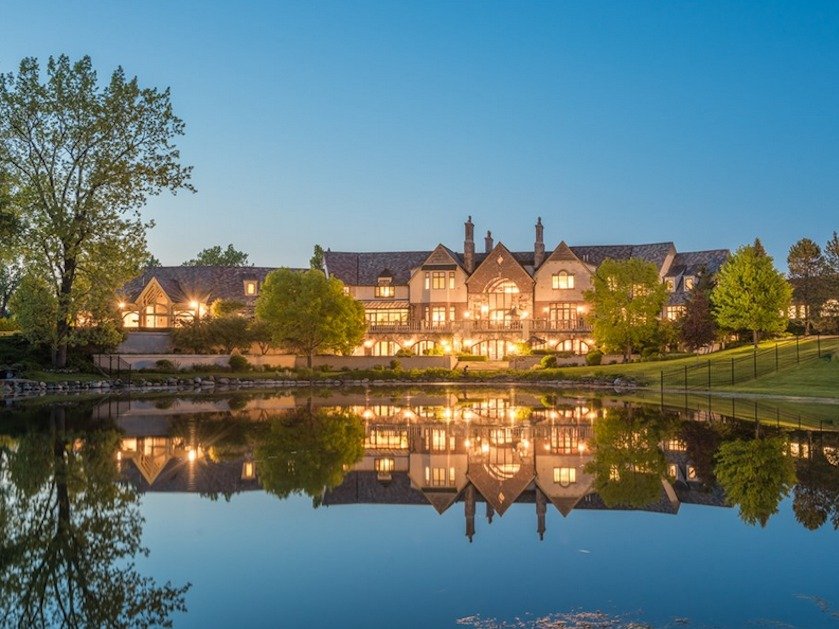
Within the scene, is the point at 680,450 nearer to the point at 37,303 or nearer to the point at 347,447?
the point at 347,447

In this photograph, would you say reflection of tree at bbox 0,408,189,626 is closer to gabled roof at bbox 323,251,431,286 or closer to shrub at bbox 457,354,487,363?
shrub at bbox 457,354,487,363

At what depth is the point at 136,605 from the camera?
8297 mm

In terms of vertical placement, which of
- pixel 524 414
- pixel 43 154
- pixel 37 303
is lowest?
pixel 524 414

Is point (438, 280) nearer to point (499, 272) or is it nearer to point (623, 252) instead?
point (499, 272)

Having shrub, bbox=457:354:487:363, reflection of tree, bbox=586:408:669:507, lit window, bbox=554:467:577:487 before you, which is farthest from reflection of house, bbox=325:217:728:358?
lit window, bbox=554:467:577:487

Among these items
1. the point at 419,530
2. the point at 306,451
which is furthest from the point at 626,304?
the point at 419,530

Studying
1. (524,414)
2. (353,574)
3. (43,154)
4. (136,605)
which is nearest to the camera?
(136,605)

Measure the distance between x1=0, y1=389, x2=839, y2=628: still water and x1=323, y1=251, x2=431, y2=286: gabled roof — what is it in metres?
60.0

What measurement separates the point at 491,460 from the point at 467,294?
6260 cm

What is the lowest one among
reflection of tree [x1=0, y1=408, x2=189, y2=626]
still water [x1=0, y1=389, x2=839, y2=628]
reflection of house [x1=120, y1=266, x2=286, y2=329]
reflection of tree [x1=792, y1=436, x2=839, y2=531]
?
reflection of tree [x1=792, y1=436, x2=839, y2=531]

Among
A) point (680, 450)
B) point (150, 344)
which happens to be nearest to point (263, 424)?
point (680, 450)

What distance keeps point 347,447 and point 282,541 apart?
985 centimetres

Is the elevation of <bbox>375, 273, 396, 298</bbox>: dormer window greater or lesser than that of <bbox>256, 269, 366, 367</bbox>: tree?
greater

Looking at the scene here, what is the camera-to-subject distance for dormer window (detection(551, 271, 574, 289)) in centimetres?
7875
